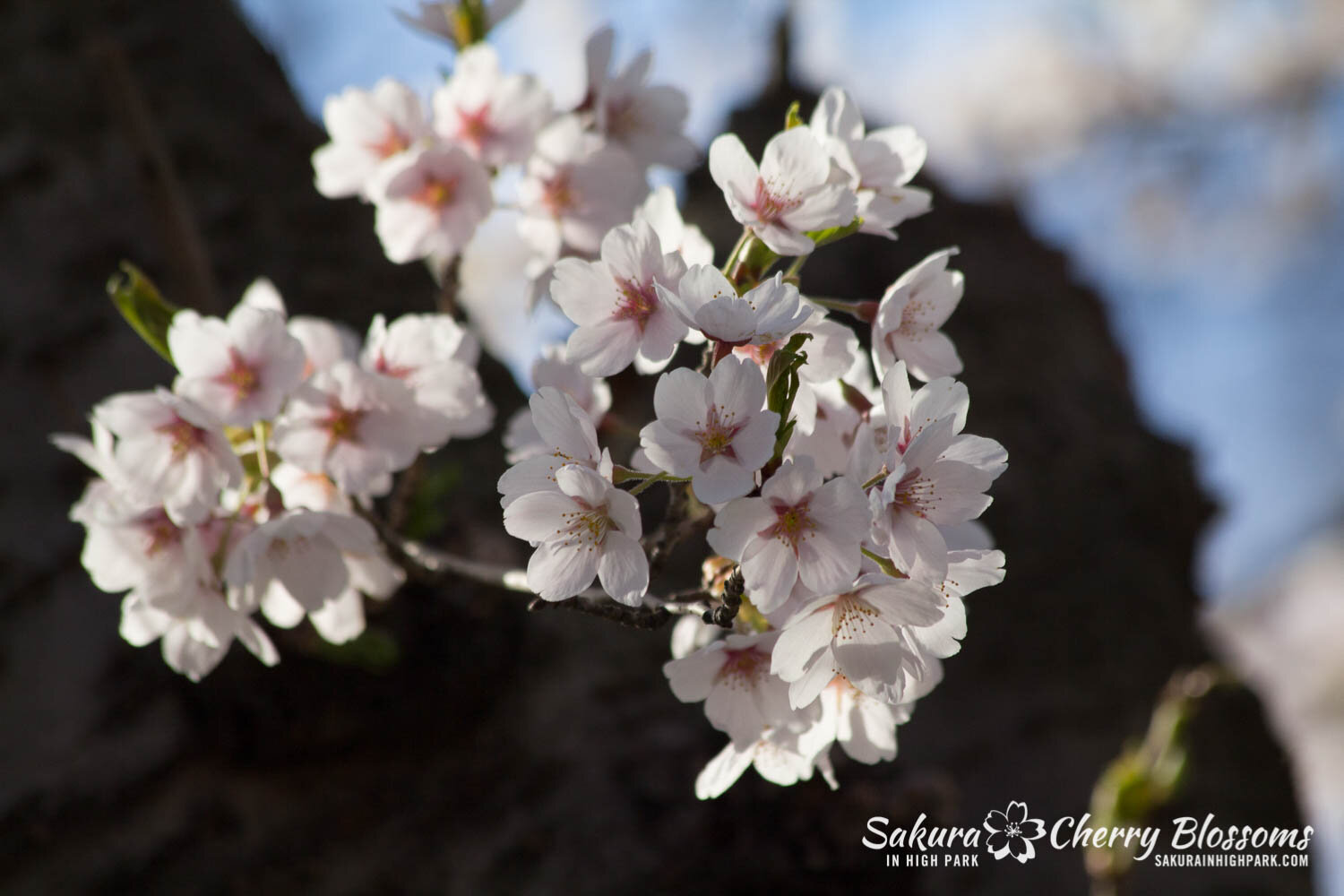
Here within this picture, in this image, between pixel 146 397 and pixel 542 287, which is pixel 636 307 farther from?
pixel 146 397

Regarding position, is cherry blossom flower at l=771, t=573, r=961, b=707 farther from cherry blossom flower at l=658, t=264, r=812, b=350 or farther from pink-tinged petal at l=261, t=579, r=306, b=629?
pink-tinged petal at l=261, t=579, r=306, b=629

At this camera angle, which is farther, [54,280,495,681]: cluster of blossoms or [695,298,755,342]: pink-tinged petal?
[54,280,495,681]: cluster of blossoms

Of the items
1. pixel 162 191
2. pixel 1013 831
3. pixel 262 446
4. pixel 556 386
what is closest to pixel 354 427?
pixel 262 446

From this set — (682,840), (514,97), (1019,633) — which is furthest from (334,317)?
(1019,633)

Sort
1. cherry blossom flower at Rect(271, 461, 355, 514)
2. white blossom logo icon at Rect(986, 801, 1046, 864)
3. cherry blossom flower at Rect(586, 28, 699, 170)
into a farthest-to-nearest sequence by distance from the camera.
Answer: white blossom logo icon at Rect(986, 801, 1046, 864) → cherry blossom flower at Rect(586, 28, 699, 170) → cherry blossom flower at Rect(271, 461, 355, 514)

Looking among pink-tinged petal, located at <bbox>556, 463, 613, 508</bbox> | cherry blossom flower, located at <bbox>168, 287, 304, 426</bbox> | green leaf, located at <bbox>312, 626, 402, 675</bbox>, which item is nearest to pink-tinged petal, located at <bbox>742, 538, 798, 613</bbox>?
pink-tinged petal, located at <bbox>556, 463, 613, 508</bbox>
